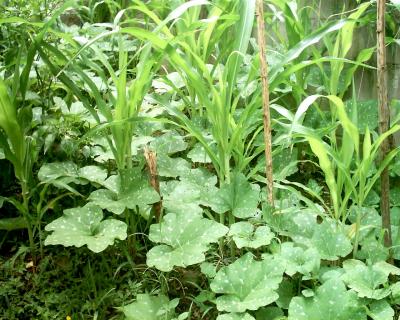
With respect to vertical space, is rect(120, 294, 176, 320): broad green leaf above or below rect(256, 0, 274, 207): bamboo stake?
below

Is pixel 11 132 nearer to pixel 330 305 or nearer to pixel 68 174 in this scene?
pixel 68 174

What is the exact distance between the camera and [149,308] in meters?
1.64

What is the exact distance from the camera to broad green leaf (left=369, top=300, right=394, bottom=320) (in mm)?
1485

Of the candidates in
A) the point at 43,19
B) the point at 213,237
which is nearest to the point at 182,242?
the point at 213,237

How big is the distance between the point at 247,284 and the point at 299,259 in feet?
0.57

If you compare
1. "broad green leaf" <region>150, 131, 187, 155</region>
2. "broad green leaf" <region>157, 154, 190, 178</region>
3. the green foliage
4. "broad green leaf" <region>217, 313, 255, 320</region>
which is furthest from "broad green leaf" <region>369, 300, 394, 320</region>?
"broad green leaf" <region>150, 131, 187, 155</region>

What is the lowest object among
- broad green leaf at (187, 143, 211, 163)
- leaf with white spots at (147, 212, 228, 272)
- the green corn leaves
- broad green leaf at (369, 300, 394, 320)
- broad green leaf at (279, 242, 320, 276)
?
broad green leaf at (369, 300, 394, 320)

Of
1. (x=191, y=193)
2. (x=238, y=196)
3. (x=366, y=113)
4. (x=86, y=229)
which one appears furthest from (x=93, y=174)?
(x=366, y=113)

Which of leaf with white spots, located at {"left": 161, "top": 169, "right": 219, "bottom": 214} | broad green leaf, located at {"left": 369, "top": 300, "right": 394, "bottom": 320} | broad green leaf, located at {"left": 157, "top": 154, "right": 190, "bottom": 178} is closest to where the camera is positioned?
broad green leaf, located at {"left": 369, "top": 300, "right": 394, "bottom": 320}

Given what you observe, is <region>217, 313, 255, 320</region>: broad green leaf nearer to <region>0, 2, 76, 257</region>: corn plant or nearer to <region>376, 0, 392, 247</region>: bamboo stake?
<region>376, 0, 392, 247</region>: bamboo stake

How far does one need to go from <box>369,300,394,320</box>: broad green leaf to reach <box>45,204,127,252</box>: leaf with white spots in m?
0.75

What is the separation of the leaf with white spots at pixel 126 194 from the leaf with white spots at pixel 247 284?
352 millimetres

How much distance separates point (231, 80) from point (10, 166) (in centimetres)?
92

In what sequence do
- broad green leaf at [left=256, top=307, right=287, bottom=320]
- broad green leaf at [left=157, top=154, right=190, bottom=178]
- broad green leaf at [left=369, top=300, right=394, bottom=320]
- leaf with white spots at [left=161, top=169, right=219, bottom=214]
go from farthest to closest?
broad green leaf at [left=157, top=154, right=190, bottom=178] < leaf with white spots at [left=161, top=169, right=219, bottom=214] < broad green leaf at [left=256, top=307, right=287, bottom=320] < broad green leaf at [left=369, top=300, right=394, bottom=320]
